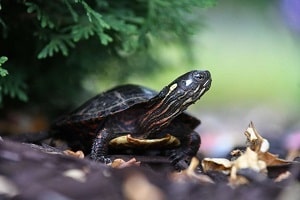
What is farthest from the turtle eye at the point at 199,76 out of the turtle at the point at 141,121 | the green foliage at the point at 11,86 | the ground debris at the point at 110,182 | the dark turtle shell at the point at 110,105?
the green foliage at the point at 11,86

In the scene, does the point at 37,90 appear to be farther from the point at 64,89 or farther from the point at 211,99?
the point at 211,99

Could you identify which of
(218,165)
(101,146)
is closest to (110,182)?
(218,165)

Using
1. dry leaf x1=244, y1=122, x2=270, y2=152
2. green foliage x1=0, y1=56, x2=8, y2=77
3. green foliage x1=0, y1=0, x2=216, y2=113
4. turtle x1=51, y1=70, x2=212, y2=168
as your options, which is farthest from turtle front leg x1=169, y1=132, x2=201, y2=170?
green foliage x1=0, y1=56, x2=8, y2=77

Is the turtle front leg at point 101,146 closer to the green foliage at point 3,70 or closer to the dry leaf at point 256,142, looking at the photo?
the green foliage at point 3,70

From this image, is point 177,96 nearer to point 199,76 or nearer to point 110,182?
point 199,76

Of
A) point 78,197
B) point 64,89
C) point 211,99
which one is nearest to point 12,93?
point 64,89
